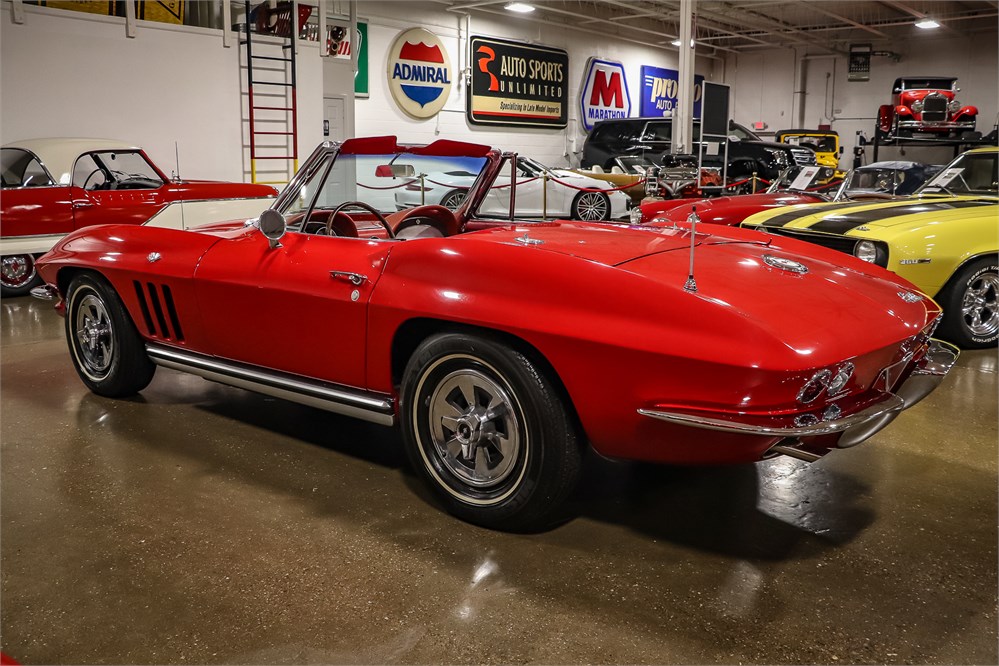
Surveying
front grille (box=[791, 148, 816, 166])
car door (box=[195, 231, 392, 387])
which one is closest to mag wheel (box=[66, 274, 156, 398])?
car door (box=[195, 231, 392, 387])

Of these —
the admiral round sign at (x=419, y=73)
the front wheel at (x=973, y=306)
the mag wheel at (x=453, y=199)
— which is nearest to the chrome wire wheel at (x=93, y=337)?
the mag wheel at (x=453, y=199)

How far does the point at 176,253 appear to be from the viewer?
3.62 metres

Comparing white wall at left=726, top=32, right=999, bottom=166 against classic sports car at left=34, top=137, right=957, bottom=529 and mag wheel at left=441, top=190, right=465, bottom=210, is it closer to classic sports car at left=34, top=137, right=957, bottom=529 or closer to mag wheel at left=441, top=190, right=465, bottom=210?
mag wheel at left=441, top=190, right=465, bottom=210

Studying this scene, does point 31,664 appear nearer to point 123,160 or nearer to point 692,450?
point 692,450

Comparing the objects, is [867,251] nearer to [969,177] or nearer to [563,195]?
[969,177]

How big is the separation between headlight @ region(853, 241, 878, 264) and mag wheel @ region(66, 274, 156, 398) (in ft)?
13.0

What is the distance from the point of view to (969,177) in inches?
252

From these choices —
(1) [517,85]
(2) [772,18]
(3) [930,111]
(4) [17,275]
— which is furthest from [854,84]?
(4) [17,275]

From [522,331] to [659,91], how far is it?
22361 millimetres

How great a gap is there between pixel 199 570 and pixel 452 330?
1047mm

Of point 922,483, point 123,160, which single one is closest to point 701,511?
point 922,483

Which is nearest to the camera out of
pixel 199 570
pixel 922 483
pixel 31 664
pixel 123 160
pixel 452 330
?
Answer: pixel 31 664

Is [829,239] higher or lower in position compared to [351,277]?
higher

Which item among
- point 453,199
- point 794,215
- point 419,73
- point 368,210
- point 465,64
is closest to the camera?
point 368,210
